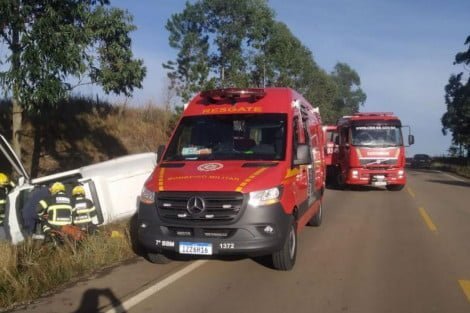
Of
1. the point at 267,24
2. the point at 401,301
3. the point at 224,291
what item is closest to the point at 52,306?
the point at 224,291

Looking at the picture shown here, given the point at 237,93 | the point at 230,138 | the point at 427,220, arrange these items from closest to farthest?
the point at 230,138 → the point at 237,93 → the point at 427,220

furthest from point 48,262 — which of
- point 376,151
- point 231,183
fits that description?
point 376,151

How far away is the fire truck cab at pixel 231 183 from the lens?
6.68 metres

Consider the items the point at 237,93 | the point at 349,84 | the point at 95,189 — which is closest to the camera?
the point at 237,93

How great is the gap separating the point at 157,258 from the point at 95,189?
2.92 meters

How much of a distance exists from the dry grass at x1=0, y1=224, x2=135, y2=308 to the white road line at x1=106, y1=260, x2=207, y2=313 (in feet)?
3.70

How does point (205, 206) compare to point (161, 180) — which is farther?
point (161, 180)

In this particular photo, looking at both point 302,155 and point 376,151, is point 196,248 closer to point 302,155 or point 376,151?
point 302,155

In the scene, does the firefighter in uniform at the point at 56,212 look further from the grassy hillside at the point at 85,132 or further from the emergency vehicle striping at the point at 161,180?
the grassy hillside at the point at 85,132

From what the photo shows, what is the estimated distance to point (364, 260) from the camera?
A: 8.07 meters

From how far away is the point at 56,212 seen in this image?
877 centimetres

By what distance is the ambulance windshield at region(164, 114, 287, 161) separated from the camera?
307 inches

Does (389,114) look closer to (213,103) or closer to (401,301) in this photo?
(213,103)

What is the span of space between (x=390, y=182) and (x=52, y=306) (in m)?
15.1
